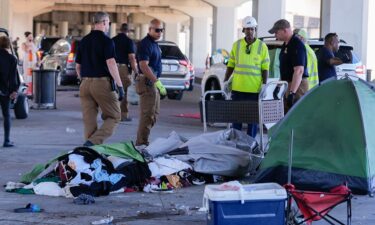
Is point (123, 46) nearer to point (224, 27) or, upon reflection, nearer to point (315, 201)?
point (315, 201)

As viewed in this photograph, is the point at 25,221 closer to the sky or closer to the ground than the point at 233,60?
closer to the ground

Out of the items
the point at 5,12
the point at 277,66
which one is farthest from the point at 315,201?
the point at 5,12

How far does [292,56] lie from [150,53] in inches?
85.6

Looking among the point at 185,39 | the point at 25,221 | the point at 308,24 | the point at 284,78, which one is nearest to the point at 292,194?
the point at 25,221

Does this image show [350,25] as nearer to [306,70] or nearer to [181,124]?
[181,124]

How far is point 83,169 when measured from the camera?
9625 mm

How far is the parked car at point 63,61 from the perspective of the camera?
103ft

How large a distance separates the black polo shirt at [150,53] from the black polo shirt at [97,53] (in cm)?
106

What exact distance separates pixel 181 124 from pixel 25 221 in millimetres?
10219

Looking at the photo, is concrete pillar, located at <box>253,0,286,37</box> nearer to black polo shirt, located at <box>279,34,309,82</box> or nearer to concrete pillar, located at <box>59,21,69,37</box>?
black polo shirt, located at <box>279,34,309,82</box>

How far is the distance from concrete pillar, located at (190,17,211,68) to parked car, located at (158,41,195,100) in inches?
1331

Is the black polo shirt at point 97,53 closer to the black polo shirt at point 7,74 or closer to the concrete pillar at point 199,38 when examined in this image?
the black polo shirt at point 7,74

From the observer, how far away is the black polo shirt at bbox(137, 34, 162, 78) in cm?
1264

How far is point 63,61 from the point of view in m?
32.0
